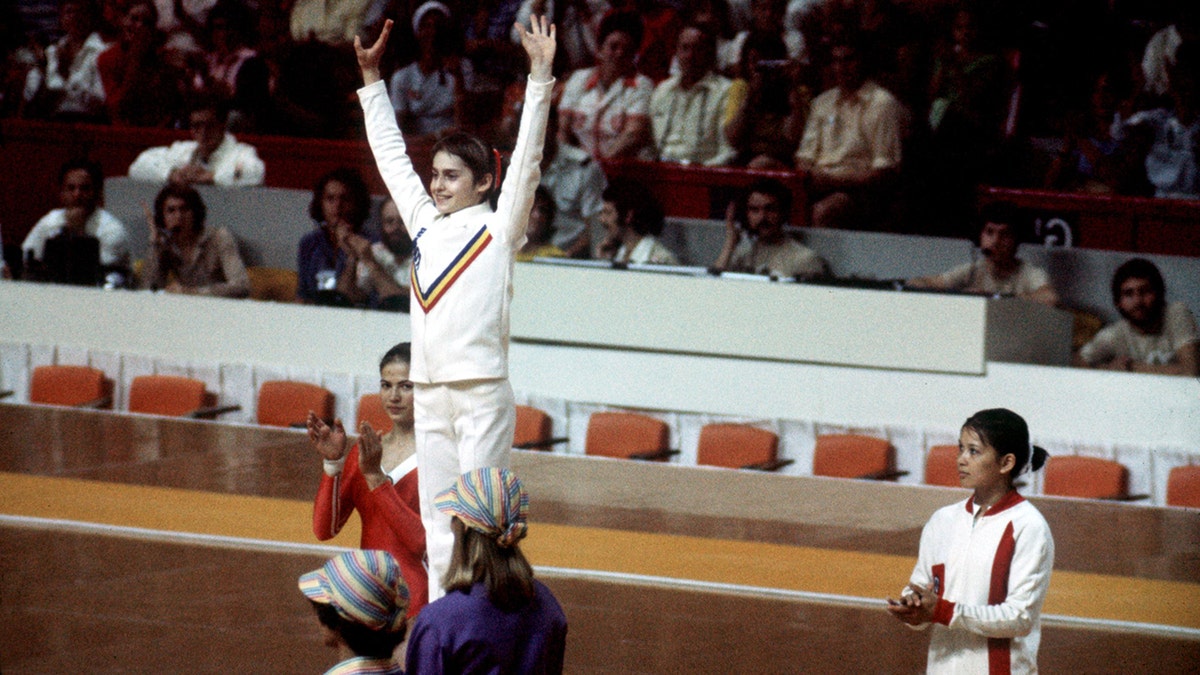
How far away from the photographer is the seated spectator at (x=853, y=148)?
9.40 m

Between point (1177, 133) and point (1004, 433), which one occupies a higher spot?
point (1177, 133)

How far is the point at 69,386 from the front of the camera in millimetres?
8836

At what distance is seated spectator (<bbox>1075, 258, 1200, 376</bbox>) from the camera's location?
25.8ft

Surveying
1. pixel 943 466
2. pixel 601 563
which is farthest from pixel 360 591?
pixel 943 466

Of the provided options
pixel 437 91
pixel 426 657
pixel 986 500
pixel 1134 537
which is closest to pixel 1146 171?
pixel 1134 537

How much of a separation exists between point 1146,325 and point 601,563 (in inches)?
140

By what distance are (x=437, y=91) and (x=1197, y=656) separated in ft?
22.8

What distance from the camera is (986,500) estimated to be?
11.7 feet

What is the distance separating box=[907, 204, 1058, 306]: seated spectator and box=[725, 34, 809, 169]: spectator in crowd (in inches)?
69.7

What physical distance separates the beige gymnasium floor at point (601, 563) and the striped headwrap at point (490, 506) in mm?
1851

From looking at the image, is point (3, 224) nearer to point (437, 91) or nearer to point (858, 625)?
point (437, 91)

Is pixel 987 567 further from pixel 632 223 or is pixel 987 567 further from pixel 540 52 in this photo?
pixel 632 223

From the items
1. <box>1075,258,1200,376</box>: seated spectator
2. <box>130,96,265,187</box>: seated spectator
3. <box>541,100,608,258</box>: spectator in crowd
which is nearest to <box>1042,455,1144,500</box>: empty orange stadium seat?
<box>1075,258,1200,376</box>: seated spectator

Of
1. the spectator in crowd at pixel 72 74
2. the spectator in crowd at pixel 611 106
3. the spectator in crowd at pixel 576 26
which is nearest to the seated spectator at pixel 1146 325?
the spectator in crowd at pixel 611 106
